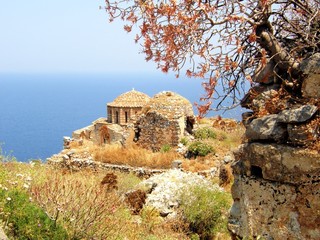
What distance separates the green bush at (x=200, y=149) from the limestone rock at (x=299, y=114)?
699 inches

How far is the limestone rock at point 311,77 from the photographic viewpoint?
5480mm

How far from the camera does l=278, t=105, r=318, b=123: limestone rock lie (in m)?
5.34

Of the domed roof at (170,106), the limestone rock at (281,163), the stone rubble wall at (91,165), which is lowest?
the stone rubble wall at (91,165)

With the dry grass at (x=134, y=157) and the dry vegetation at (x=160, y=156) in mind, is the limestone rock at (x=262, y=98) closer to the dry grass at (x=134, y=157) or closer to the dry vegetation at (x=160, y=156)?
the dry vegetation at (x=160, y=156)

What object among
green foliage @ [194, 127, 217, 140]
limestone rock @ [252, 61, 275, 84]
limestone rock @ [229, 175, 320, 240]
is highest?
limestone rock @ [252, 61, 275, 84]

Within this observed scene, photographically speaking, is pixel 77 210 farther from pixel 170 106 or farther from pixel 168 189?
pixel 170 106

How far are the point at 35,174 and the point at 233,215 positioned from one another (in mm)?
6138

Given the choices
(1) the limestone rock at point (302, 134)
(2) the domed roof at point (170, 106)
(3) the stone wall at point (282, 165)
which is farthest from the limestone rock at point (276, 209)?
(2) the domed roof at point (170, 106)

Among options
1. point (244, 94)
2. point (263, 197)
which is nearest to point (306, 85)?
point (244, 94)

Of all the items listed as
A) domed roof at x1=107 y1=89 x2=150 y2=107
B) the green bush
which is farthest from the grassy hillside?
domed roof at x1=107 y1=89 x2=150 y2=107

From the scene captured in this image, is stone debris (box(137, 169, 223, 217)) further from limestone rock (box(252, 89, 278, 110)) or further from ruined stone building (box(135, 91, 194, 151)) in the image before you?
ruined stone building (box(135, 91, 194, 151))

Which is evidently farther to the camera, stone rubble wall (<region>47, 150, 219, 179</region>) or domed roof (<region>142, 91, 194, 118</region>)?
domed roof (<region>142, 91, 194, 118</region>)

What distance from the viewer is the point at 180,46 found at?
5199mm

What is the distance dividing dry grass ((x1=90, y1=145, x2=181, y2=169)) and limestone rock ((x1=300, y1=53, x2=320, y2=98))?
17220 millimetres
